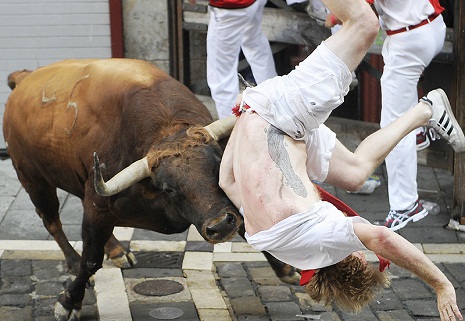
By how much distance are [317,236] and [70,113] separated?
224cm

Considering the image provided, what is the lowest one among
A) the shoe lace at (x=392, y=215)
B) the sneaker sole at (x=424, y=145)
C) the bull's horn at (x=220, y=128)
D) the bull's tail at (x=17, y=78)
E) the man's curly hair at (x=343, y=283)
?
the shoe lace at (x=392, y=215)

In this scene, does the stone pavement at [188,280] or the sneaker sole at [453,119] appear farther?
the stone pavement at [188,280]

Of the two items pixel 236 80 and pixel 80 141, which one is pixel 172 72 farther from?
pixel 80 141

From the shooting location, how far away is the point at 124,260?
23.5 feet

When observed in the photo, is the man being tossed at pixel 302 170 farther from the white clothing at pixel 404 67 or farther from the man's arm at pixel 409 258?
the white clothing at pixel 404 67

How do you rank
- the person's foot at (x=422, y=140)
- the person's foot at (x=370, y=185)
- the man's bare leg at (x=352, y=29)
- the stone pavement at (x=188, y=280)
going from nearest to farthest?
1. the man's bare leg at (x=352, y=29)
2. the stone pavement at (x=188, y=280)
3. the person's foot at (x=422, y=140)
4. the person's foot at (x=370, y=185)

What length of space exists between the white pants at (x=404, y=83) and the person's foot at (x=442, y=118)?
3.86 feet

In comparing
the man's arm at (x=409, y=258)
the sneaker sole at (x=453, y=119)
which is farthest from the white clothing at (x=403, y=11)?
the man's arm at (x=409, y=258)

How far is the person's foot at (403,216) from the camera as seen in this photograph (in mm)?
7602

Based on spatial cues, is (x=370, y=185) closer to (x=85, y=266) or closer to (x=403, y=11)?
(x=403, y=11)

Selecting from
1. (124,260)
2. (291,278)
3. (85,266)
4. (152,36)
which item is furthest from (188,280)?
(152,36)

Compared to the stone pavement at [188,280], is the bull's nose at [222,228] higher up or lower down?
higher up

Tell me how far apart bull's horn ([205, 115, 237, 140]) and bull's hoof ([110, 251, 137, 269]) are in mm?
1749

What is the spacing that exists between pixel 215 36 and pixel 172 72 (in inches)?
56.3
